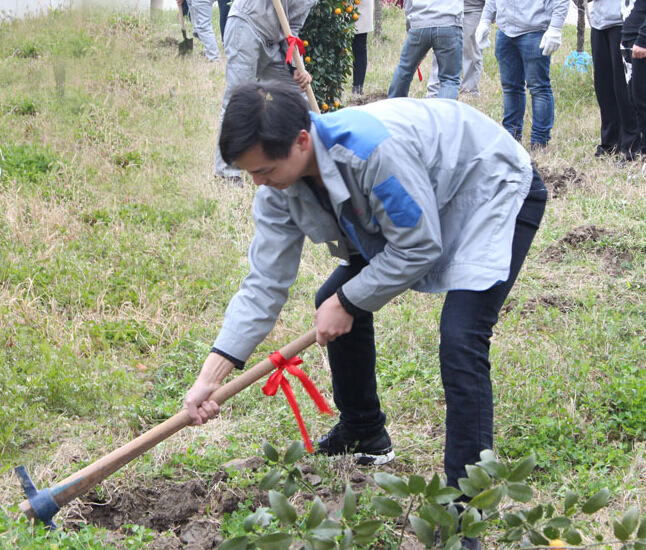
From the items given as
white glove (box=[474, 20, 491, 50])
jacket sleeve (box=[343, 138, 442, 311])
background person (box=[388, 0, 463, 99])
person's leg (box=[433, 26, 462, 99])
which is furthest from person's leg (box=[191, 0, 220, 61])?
jacket sleeve (box=[343, 138, 442, 311])

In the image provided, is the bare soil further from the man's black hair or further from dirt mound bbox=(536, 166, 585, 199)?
dirt mound bbox=(536, 166, 585, 199)

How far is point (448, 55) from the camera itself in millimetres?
6871

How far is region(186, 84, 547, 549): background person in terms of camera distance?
7.22 ft

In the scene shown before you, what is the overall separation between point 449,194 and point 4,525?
1.75 metres

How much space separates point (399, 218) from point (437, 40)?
16.4 feet

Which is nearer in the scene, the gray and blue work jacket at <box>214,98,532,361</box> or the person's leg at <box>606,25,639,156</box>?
the gray and blue work jacket at <box>214,98,532,361</box>

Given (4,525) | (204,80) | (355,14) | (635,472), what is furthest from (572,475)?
(204,80)

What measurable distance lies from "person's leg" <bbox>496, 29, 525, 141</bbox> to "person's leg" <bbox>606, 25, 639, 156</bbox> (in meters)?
0.79

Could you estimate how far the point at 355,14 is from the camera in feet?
22.6

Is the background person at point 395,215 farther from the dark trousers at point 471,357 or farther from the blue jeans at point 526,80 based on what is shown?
the blue jeans at point 526,80

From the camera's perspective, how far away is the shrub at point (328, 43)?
6.59 meters

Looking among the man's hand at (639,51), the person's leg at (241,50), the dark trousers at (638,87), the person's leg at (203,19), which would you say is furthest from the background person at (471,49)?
the person's leg at (241,50)

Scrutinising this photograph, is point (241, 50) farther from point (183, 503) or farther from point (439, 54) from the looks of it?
point (183, 503)

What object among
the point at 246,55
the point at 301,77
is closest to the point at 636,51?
the point at 301,77
